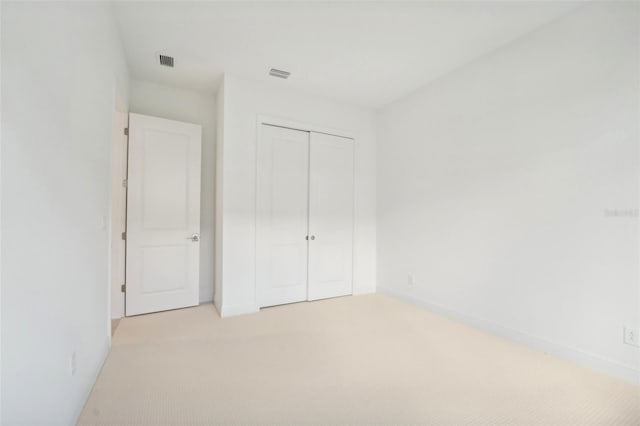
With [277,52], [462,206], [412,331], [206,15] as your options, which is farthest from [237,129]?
[412,331]

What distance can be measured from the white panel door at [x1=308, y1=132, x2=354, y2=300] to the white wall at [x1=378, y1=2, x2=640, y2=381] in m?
0.96

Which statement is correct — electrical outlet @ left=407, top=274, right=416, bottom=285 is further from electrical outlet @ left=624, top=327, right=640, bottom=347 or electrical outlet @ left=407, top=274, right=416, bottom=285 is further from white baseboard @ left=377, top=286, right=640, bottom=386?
electrical outlet @ left=624, top=327, right=640, bottom=347

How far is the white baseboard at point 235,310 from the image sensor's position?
9.88ft

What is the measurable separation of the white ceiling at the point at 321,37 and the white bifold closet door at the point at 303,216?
78 cm

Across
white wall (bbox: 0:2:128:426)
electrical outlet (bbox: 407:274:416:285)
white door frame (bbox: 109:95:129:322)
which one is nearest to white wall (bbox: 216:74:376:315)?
white door frame (bbox: 109:95:129:322)

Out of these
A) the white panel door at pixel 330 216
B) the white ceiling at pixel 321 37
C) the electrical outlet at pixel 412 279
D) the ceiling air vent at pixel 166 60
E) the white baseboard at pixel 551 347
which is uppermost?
the white ceiling at pixel 321 37

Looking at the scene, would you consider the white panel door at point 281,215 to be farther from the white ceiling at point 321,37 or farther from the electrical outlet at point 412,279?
the electrical outlet at point 412,279

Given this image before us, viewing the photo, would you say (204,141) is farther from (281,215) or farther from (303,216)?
(303,216)

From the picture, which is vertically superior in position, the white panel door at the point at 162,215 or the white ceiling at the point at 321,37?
the white ceiling at the point at 321,37

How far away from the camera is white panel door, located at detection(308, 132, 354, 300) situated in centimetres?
365

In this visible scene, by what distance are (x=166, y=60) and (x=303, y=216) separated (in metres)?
2.19

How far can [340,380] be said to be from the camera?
73.1 inches

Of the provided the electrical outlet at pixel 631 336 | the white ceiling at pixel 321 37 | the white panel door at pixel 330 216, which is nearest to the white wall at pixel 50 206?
the white ceiling at pixel 321 37

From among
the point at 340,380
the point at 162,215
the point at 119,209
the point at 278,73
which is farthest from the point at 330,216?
the point at 119,209
